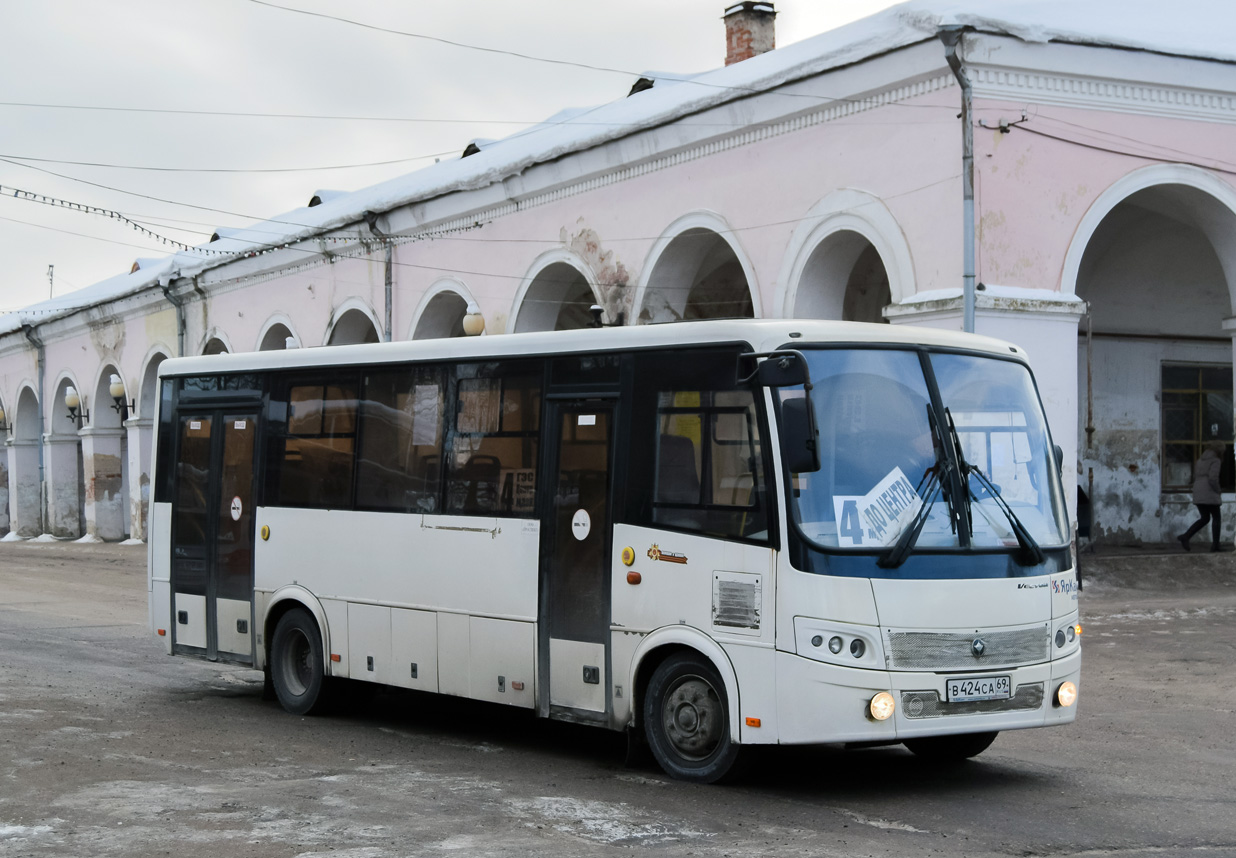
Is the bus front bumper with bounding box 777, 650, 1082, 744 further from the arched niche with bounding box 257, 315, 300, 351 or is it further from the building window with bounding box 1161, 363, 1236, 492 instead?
the arched niche with bounding box 257, 315, 300, 351

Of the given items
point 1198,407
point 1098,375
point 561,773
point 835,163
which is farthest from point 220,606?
point 1198,407

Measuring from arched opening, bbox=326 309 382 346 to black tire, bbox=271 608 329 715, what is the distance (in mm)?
17723

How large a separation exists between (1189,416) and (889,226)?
7.99 meters

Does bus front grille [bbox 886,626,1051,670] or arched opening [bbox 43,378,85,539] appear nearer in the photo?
bus front grille [bbox 886,626,1051,670]

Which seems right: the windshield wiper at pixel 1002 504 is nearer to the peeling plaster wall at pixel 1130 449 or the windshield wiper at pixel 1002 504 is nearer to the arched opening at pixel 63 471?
the peeling plaster wall at pixel 1130 449

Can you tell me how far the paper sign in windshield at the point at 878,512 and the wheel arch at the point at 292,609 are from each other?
4262 millimetres

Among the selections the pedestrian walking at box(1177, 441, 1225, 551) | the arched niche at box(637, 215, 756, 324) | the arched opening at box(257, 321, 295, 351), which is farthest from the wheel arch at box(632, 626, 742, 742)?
the arched opening at box(257, 321, 295, 351)

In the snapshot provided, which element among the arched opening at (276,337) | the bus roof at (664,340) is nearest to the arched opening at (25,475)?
the arched opening at (276,337)

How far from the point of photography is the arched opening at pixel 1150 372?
20.9m

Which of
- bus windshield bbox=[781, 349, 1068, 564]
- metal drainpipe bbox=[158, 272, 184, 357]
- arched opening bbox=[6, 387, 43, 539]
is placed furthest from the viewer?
arched opening bbox=[6, 387, 43, 539]

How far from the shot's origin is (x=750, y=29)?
2578 centimetres

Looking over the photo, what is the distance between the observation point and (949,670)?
23.5ft

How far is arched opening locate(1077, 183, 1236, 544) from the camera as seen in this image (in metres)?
20.9

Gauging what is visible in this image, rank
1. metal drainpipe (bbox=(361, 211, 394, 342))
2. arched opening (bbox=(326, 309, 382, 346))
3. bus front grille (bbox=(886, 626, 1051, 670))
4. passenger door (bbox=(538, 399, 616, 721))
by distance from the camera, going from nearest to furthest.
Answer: bus front grille (bbox=(886, 626, 1051, 670)) < passenger door (bbox=(538, 399, 616, 721)) < metal drainpipe (bbox=(361, 211, 394, 342)) < arched opening (bbox=(326, 309, 382, 346))
